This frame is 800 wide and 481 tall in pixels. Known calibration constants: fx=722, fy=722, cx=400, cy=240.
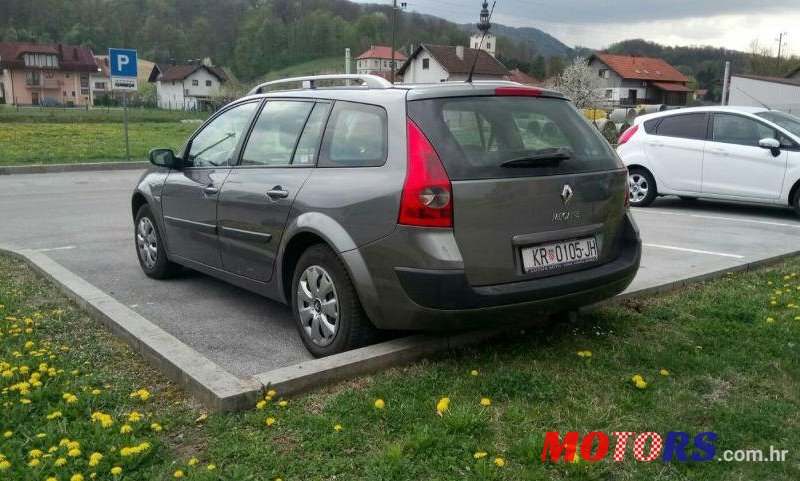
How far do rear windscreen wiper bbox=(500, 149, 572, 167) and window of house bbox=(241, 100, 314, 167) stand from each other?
1524mm

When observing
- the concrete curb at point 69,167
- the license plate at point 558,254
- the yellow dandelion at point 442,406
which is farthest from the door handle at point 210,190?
the concrete curb at point 69,167

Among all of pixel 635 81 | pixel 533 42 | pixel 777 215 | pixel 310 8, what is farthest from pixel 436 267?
pixel 310 8

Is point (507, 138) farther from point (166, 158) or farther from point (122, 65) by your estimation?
point (122, 65)

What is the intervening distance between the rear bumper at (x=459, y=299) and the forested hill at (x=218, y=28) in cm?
11611

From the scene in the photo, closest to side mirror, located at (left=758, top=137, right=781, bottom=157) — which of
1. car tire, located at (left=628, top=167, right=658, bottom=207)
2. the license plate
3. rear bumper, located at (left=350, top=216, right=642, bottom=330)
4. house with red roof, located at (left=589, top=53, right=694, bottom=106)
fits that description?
car tire, located at (left=628, top=167, right=658, bottom=207)

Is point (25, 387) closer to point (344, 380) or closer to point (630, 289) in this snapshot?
point (344, 380)

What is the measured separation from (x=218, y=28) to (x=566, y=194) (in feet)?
429

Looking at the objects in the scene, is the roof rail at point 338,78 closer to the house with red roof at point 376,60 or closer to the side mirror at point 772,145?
the side mirror at point 772,145

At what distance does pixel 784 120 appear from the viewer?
10.5m

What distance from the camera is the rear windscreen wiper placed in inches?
156

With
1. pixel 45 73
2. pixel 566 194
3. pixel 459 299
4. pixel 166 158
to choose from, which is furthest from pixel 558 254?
pixel 45 73

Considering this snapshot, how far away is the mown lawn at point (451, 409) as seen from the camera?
3.03 metres

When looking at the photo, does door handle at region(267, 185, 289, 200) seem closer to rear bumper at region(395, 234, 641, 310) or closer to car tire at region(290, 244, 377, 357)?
car tire at region(290, 244, 377, 357)

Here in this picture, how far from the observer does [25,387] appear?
3725mm
